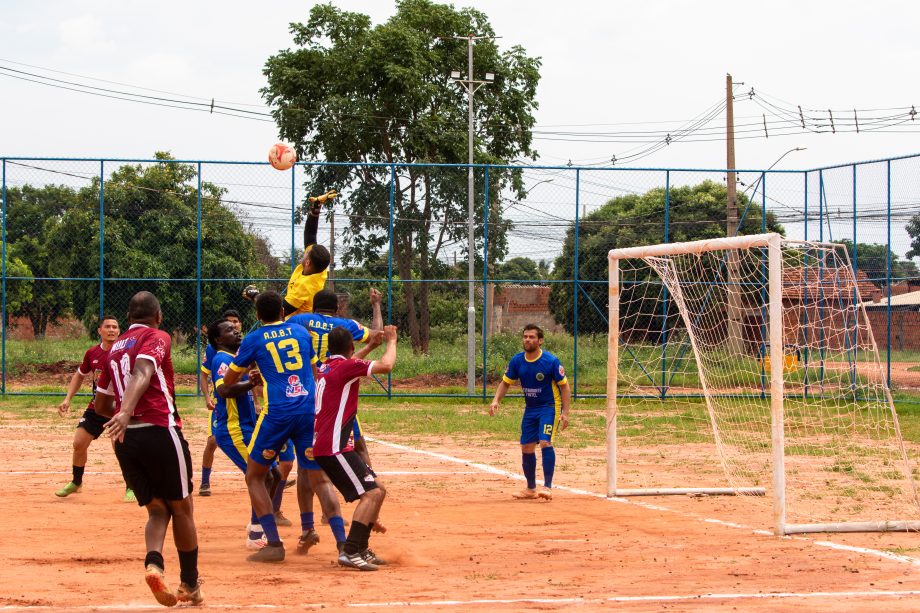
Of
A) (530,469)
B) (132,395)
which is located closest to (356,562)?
(132,395)

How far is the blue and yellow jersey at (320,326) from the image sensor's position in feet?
30.5

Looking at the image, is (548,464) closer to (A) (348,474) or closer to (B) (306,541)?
(B) (306,541)

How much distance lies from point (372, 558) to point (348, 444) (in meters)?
0.89

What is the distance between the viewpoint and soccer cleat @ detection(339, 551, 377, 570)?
26.2 feet

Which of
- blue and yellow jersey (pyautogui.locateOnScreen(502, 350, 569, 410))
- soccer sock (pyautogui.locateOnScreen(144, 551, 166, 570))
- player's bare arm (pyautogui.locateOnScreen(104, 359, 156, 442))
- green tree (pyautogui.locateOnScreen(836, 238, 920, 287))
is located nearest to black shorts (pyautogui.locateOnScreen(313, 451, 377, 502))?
soccer sock (pyautogui.locateOnScreen(144, 551, 166, 570))

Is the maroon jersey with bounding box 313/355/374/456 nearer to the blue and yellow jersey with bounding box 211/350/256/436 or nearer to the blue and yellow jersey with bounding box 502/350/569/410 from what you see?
the blue and yellow jersey with bounding box 211/350/256/436

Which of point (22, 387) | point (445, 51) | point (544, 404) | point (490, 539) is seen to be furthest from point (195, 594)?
point (445, 51)

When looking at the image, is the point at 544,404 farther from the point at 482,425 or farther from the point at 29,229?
the point at 29,229

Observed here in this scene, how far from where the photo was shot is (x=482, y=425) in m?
19.1

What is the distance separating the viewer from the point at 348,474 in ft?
27.0

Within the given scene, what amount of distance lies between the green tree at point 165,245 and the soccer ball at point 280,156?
445 inches

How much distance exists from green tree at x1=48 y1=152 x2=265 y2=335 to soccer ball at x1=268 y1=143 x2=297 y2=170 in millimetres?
11304

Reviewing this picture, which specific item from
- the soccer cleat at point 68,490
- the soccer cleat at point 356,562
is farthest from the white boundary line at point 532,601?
the soccer cleat at point 68,490

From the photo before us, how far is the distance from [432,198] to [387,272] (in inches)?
79.1
